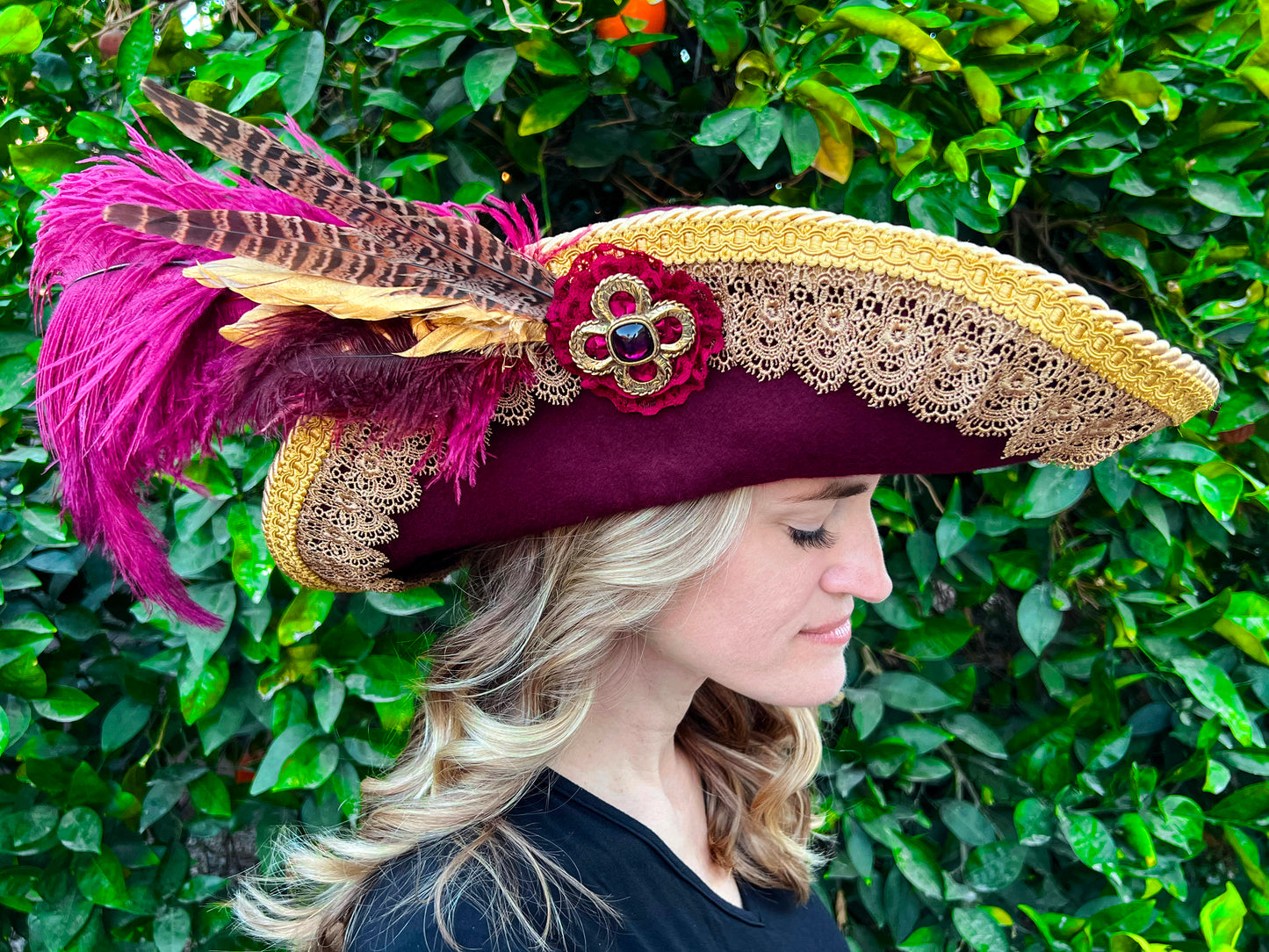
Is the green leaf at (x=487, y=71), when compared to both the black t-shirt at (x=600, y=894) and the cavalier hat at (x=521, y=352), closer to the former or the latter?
the cavalier hat at (x=521, y=352)

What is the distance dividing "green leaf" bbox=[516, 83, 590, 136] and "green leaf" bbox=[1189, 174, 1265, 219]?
3.27 ft

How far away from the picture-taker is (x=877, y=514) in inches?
67.3

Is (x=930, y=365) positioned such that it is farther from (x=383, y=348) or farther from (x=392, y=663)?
(x=392, y=663)

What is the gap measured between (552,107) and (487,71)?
11 cm

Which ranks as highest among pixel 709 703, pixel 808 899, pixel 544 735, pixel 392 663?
pixel 544 735

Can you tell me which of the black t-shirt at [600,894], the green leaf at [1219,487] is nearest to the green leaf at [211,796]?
the black t-shirt at [600,894]

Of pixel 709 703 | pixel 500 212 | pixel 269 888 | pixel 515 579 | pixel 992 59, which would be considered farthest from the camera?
pixel 269 888

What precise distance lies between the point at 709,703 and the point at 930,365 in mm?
866

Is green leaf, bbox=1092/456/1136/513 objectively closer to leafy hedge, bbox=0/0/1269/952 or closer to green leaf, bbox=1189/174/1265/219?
leafy hedge, bbox=0/0/1269/952

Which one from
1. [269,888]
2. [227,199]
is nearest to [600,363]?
[227,199]

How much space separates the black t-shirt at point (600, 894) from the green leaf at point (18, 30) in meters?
1.33

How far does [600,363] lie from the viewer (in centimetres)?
106

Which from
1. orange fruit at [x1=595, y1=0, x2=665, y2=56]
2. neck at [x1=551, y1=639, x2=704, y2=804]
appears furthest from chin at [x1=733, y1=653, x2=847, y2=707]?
orange fruit at [x1=595, y1=0, x2=665, y2=56]

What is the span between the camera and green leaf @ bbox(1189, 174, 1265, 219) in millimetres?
1552
